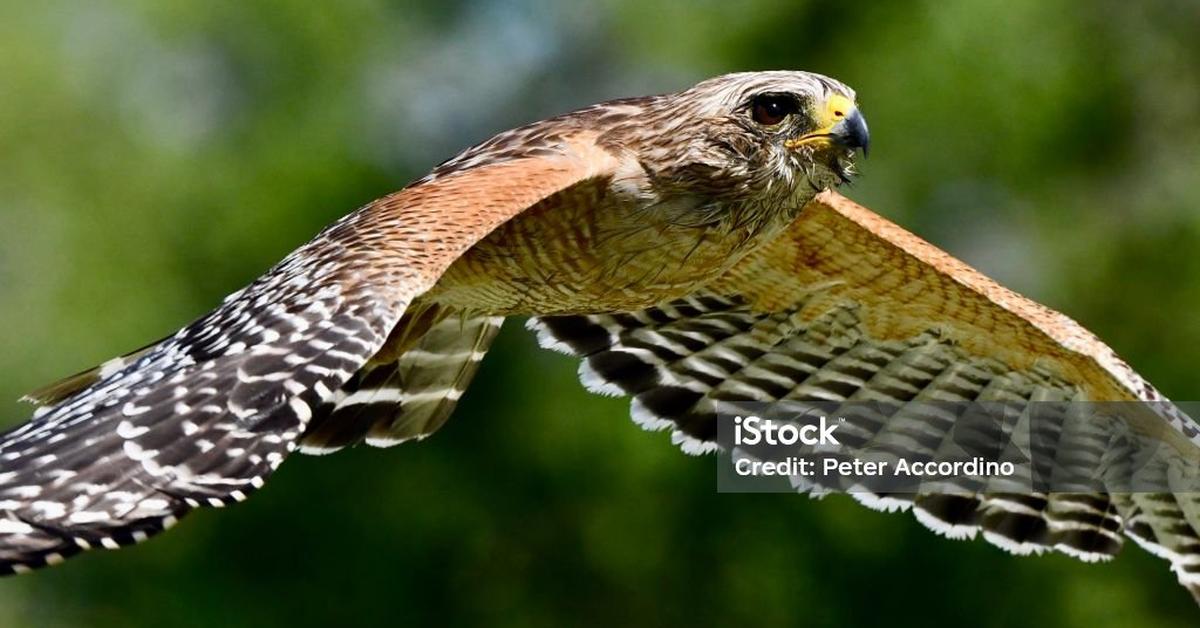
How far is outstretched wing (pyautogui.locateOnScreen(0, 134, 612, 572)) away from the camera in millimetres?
6227

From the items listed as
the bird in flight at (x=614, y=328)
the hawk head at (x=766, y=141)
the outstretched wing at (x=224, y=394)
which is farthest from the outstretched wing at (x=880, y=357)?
the outstretched wing at (x=224, y=394)

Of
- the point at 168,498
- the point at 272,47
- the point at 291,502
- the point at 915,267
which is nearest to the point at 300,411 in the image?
the point at 168,498

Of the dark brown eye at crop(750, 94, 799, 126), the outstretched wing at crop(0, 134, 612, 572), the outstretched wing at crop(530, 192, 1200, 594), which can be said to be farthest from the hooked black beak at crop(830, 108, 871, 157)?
the outstretched wing at crop(0, 134, 612, 572)

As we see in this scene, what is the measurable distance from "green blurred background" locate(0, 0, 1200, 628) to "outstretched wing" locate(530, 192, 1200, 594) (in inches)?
278

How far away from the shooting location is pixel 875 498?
9805mm

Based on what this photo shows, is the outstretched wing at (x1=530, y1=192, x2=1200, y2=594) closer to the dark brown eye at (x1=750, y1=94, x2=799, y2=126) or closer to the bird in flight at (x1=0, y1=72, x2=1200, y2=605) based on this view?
the bird in flight at (x1=0, y1=72, x2=1200, y2=605)

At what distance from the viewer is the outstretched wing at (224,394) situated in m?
6.23

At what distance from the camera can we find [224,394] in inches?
263

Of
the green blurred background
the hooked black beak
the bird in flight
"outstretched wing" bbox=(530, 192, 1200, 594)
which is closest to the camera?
the bird in flight

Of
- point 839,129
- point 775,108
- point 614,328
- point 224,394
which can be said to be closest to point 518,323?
point 614,328

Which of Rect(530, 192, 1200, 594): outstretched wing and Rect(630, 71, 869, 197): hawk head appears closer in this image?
Rect(630, 71, 869, 197): hawk head

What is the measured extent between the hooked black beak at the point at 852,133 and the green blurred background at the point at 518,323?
876cm

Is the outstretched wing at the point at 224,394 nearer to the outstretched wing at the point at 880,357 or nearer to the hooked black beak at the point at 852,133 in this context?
the hooked black beak at the point at 852,133

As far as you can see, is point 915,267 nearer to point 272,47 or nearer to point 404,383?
point 404,383
